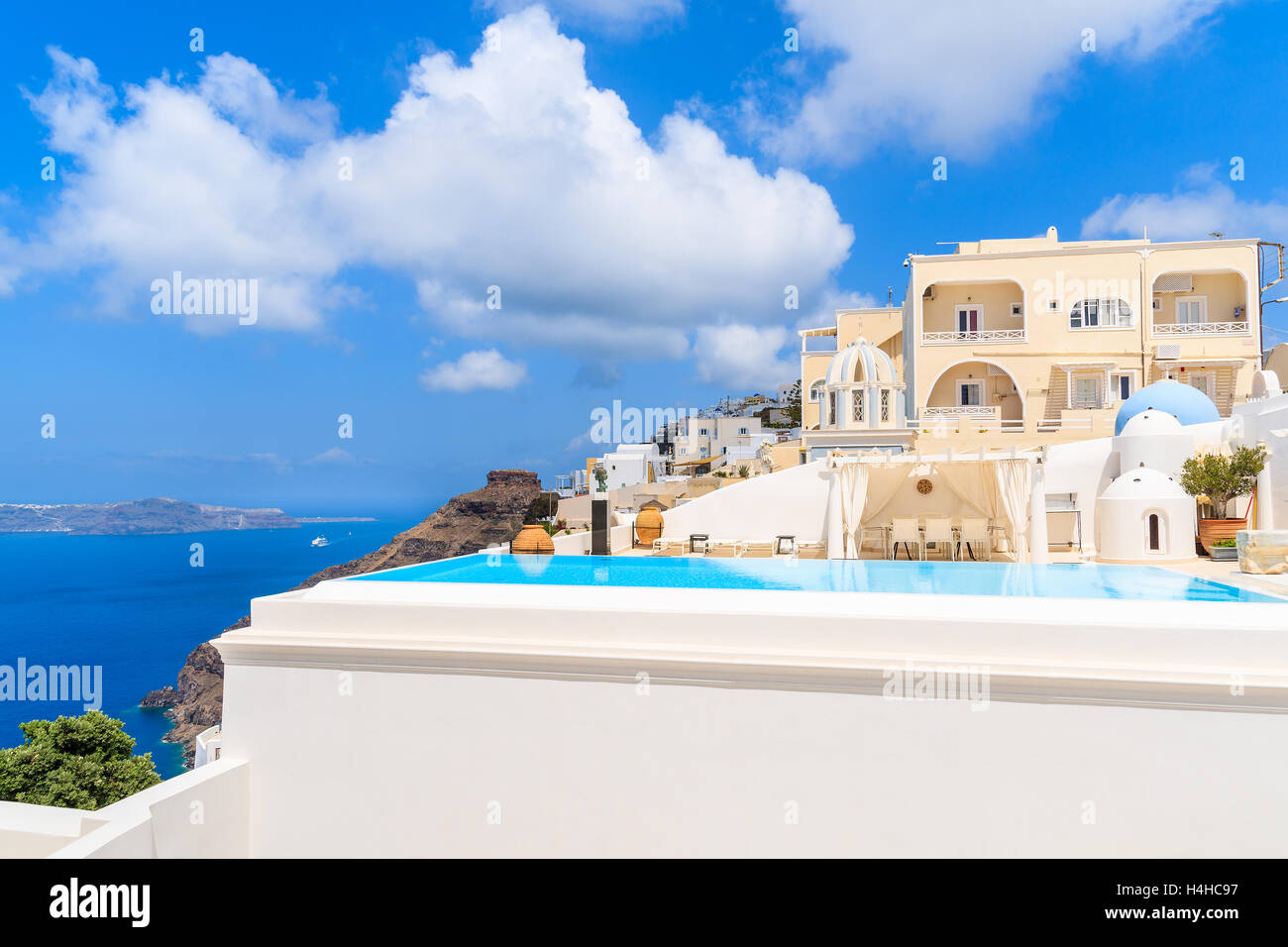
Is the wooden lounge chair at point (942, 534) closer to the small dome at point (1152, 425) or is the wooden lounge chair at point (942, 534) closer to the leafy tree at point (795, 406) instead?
the small dome at point (1152, 425)

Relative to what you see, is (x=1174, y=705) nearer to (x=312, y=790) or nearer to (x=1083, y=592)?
(x=1083, y=592)

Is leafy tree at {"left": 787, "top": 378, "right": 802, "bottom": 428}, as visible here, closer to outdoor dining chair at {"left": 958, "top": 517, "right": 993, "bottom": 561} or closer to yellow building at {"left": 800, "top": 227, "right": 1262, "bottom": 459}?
yellow building at {"left": 800, "top": 227, "right": 1262, "bottom": 459}

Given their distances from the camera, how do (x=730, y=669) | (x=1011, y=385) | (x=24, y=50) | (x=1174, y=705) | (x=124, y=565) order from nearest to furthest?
(x=1174, y=705), (x=730, y=669), (x=24, y=50), (x=1011, y=385), (x=124, y=565)

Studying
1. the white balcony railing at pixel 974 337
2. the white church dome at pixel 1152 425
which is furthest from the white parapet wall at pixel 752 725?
the white balcony railing at pixel 974 337

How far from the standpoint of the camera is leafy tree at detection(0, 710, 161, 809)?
47.2 feet

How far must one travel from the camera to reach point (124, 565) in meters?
140

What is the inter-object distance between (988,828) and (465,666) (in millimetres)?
3646

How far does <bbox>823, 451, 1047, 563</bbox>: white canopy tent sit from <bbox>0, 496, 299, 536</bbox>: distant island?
476 feet

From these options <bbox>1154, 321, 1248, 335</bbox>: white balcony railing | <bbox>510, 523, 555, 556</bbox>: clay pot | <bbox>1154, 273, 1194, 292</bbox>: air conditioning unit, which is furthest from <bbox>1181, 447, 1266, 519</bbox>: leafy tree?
<bbox>1154, 273, 1194, 292</bbox>: air conditioning unit

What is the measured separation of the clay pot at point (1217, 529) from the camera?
1314 centimetres

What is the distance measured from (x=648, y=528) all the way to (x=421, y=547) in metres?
46.4

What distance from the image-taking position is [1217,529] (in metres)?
13.2
